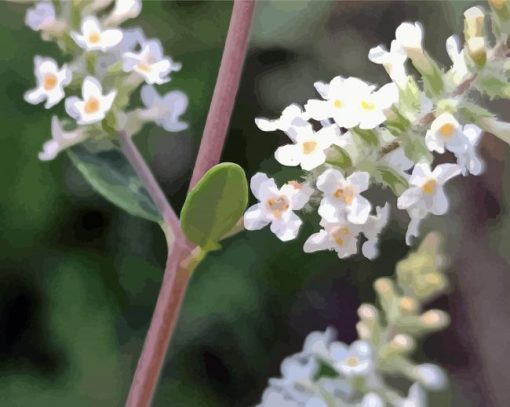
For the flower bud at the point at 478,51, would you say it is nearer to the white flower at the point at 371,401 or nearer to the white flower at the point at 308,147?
the white flower at the point at 308,147

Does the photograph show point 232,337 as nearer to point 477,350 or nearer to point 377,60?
point 477,350

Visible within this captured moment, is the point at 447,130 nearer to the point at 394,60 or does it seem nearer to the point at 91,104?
the point at 394,60

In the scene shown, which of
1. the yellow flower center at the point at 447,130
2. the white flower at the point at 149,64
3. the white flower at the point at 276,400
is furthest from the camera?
the white flower at the point at 276,400

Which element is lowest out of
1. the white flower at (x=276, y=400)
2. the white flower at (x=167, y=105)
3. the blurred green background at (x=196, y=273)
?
the white flower at (x=276, y=400)

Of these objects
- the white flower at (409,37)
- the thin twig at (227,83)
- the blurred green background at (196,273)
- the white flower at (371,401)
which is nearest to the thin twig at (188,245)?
the thin twig at (227,83)

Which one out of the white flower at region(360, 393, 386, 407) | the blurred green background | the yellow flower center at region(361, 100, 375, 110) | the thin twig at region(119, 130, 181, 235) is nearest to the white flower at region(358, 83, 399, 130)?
the yellow flower center at region(361, 100, 375, 110)

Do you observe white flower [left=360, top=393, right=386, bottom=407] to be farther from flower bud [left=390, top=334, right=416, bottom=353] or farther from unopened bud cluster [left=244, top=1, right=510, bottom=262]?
unopened bud cluster [left=244, top=1, right=510, bottom=262]

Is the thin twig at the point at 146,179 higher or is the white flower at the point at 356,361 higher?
the thin twig at the point at 146,179

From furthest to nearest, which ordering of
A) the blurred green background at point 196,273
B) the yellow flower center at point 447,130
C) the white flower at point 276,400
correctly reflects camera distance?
the blurred green background at point 196,273
the white flower at point 276,400
the yellow flower center at point 447,130
